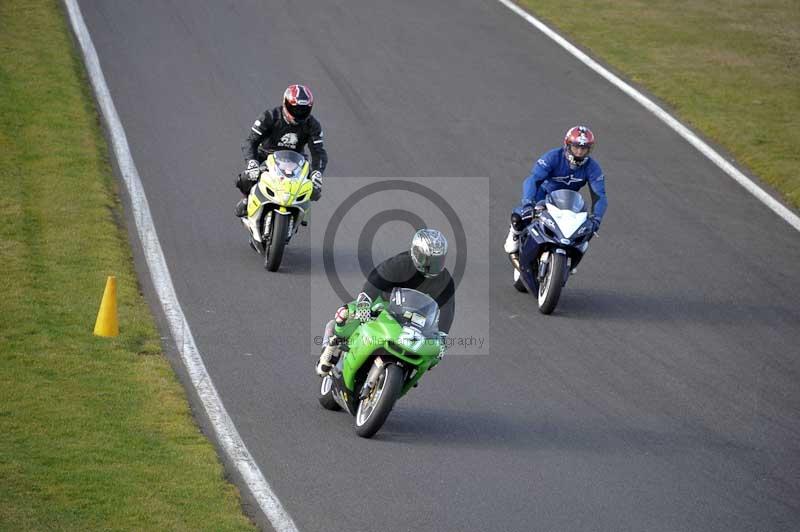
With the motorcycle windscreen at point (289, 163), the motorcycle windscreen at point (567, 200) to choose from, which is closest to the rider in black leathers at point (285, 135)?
the motorcycle windscreen at point (289, 163)

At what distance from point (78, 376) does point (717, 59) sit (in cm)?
2023

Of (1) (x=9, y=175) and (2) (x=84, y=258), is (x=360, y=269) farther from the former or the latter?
(1) (x=9, y=175)

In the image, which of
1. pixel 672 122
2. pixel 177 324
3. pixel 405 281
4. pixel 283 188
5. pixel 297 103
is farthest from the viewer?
pixel 672 122

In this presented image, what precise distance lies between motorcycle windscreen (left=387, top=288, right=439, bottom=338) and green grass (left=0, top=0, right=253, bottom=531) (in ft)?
6.58

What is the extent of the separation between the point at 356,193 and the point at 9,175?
533 cm

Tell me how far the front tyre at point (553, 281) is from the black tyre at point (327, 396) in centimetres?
418

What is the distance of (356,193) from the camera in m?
19.4

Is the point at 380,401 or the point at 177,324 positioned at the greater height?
the point at 380,401

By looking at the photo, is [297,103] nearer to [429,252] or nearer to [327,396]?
[327,396]

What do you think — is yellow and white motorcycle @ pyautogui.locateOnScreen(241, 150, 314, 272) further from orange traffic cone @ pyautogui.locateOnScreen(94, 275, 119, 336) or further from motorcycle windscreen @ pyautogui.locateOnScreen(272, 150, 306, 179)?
orange traffic cone @ pyautogui.locateOnScreen(94, 275, 119, 336)

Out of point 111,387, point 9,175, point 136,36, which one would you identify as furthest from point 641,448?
point 136,36

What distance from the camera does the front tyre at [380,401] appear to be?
10.3 m

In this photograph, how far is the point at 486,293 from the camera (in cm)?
1584

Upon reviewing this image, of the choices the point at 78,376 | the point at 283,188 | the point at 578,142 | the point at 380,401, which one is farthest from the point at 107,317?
the point at 578,142
